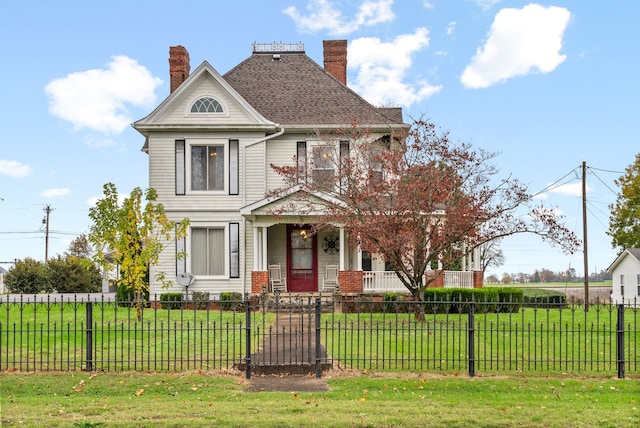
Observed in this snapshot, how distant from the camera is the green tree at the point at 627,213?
46.8 m

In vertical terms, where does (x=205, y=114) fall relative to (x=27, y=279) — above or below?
above

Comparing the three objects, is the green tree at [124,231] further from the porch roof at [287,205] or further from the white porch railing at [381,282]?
the white porch railing at [381,282]

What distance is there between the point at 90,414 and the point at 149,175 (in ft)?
58.7

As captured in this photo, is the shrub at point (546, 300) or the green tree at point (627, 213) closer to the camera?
the shrub at point (546, 300)

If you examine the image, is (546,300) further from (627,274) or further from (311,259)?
(627,274)

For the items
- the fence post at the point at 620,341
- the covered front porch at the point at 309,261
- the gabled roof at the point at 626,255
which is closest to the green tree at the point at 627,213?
the gabled roof at the point at 626,255

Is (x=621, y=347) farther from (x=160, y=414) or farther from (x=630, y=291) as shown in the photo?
(x=630, y=291)

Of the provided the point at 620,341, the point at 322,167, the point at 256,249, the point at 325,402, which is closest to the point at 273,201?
the point at 256,249

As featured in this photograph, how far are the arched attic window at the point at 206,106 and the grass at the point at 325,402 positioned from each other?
1544 centimetres

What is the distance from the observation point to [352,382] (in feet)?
39.7

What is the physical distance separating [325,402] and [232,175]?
57.0 feet

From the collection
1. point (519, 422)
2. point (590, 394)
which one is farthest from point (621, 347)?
point (519, 422)

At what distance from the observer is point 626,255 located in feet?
149

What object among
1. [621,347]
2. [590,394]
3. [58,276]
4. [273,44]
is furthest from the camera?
[58,276]
